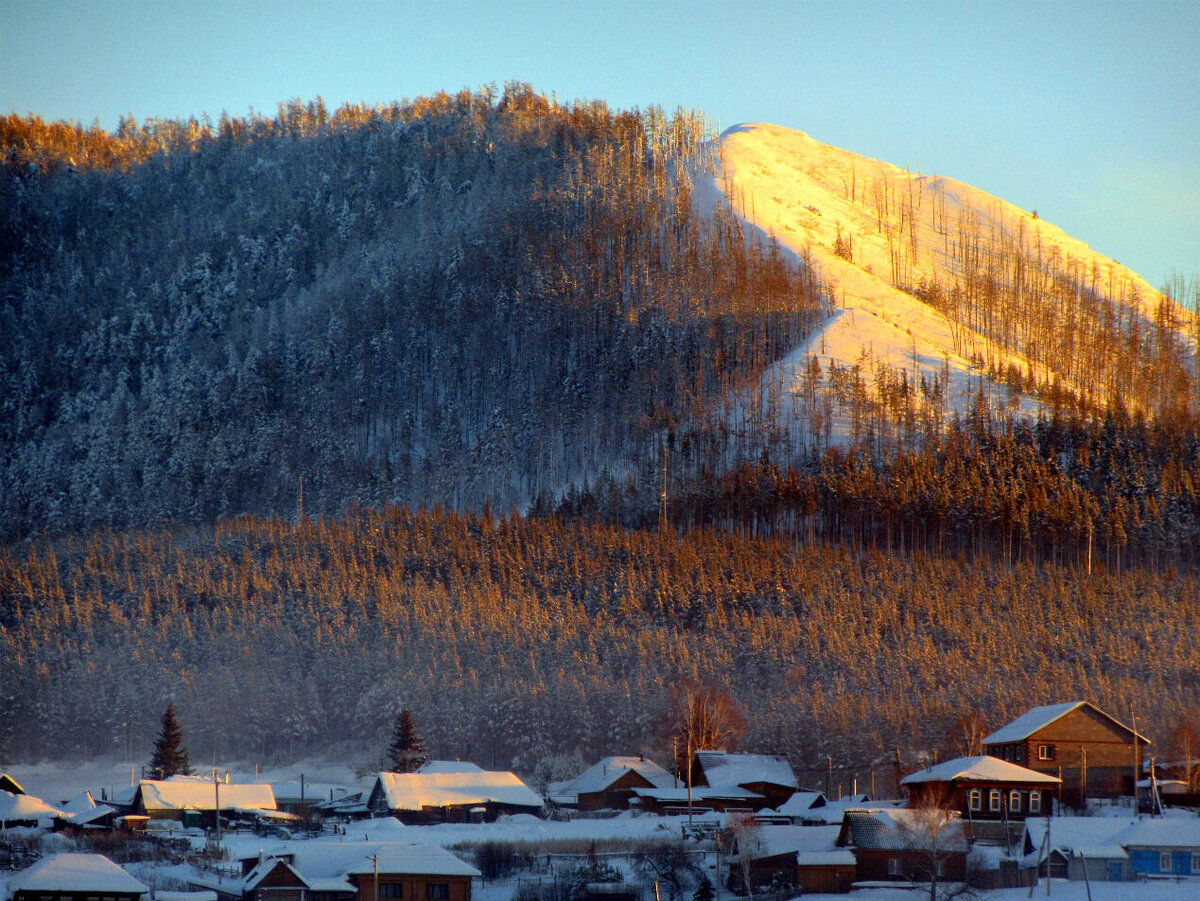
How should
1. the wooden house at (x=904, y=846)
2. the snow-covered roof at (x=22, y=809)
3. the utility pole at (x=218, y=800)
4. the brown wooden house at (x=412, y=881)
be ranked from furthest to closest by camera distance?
the snow-covered roof at (x=22, y=809) → the utility pole at (x=218, y=800) → the wooden house at (x=904, y=846) → the brown wooden house at (x=412, y=881)

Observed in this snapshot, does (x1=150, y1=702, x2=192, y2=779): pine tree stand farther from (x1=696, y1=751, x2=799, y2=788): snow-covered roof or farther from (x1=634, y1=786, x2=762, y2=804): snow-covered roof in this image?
(x1=696, y1=751, x2=799, y2=788): snow-covered roof

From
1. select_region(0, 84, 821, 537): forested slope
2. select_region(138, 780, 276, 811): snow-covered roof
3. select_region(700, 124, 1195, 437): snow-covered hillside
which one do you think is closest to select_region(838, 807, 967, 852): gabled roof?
select_region(138, 780, 276, 811): snow-covered roof

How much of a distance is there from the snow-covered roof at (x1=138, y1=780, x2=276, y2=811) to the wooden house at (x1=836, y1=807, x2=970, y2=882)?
31.7 m

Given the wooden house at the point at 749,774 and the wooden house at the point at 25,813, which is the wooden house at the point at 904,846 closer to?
the wooden house at the point at 749,774

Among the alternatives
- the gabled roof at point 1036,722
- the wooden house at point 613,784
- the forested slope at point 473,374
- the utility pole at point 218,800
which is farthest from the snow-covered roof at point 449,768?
the forested slope at point 473,374

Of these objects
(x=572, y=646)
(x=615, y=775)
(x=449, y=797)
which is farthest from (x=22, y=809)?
(x=572, y=646)

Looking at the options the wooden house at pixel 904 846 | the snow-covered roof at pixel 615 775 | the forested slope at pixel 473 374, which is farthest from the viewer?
the forested slope at pixel 473 374

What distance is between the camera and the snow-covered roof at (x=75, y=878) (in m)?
52.0

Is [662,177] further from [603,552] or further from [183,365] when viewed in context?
[603,552]

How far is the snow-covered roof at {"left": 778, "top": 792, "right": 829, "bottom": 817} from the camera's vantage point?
7044 centimetres

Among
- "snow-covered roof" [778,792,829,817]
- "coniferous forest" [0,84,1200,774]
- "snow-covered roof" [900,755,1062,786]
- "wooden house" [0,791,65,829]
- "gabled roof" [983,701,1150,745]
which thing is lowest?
"wooden house" [0,791,65,829]

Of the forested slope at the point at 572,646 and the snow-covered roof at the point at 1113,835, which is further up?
the forested slope at the point at 572,646

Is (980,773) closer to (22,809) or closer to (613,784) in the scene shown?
(613,784)

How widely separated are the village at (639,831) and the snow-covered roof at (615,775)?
5.4 inches
